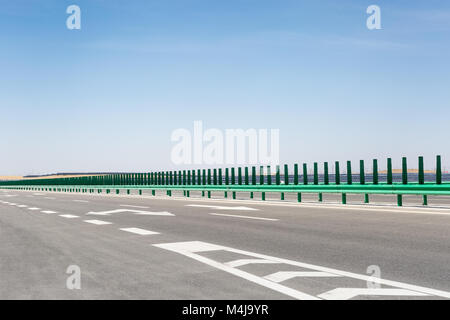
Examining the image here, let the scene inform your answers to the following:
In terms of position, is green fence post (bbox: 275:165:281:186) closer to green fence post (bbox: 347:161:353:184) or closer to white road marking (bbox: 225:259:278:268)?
green fence post (bbox: 347:161:353:184)

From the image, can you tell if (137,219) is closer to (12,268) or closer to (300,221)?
(300,221)

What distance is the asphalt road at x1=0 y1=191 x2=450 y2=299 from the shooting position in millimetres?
4887

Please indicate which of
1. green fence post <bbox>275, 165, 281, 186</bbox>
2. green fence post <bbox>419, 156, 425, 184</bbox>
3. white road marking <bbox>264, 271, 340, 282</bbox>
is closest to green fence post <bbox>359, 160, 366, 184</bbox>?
green fence post <bbox>419, 156, 425, 184</bbox>

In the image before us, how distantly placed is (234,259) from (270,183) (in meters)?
15.8

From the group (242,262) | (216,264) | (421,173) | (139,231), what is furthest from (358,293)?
(421,173)

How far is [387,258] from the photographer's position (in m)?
6.61

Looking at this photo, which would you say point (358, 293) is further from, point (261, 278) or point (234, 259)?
point (234, 259)

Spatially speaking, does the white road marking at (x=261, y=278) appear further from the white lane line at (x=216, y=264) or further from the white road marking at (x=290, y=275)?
the white road marking at (x=290, y=275)

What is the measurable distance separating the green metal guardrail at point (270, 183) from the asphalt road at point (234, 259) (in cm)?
351

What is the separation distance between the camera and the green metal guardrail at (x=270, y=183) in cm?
1543

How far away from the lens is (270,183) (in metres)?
22.4

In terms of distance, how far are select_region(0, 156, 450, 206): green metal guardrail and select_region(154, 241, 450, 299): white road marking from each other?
893 cm

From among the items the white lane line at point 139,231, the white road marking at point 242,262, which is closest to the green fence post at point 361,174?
the white lane line at point 139,231
